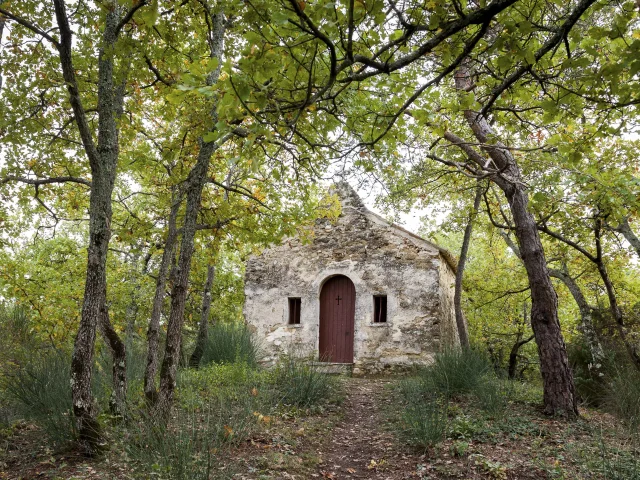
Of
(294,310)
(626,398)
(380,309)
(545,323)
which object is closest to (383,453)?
(545,323)

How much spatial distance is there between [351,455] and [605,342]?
5.89 metres

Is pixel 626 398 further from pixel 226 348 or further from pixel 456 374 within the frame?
pixel 226 348

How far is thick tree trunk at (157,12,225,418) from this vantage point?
495 cm

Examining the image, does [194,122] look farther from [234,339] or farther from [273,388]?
[234,339]

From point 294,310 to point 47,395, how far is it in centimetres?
765

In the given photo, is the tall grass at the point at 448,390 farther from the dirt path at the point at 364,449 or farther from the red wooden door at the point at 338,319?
the red wooden door at the point at 338,319

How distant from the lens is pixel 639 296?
1088 centimetres

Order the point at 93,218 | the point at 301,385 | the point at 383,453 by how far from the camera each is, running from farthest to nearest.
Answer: the point at 301,385 → the point at 383,453 → the point at 93,218

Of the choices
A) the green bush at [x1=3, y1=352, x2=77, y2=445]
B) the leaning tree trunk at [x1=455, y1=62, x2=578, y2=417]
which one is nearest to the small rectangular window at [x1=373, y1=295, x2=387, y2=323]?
the leaning tree trunk at [x1=455, y1=62, x2=578, y2=417]

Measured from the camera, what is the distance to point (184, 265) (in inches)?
209

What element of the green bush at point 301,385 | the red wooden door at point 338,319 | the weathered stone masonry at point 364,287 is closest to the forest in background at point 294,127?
the weathered stone masonry at point 364,287

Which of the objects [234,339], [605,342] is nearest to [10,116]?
[234,339]

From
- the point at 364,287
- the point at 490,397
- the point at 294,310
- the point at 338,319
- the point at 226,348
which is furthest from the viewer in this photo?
the point at 294,310

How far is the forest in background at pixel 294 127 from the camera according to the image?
271 cm
